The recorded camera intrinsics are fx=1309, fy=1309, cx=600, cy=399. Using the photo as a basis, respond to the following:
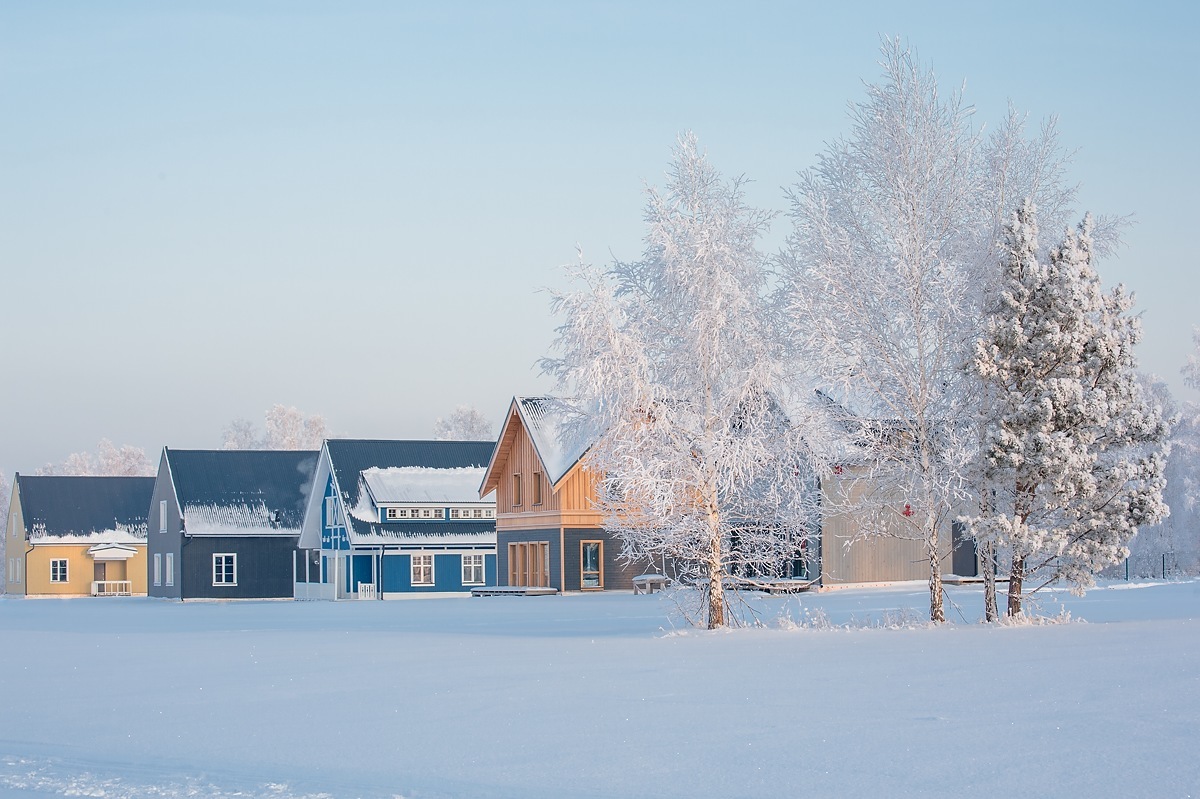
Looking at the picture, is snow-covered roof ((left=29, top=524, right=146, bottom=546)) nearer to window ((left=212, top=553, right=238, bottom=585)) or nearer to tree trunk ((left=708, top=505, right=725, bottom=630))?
window ((left=212, top=553, right=238, bottom=585))

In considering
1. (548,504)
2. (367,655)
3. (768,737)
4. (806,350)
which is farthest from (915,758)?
(548,504)

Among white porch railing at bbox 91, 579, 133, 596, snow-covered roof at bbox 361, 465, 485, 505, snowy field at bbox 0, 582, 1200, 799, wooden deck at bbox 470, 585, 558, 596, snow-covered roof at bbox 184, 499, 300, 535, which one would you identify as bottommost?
white porch railing at bbox 91, 579, 133, 596

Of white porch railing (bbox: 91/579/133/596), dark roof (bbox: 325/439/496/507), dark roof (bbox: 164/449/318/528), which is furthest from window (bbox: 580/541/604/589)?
white porch railing (bbox: 91/579/133/596)

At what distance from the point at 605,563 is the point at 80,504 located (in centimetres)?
3836

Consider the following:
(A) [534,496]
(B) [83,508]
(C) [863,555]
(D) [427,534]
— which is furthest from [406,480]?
(B) [83,508]

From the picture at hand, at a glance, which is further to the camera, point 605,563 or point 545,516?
point 545,516

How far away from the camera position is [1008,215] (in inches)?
949

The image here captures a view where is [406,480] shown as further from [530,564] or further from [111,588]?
[111,588]

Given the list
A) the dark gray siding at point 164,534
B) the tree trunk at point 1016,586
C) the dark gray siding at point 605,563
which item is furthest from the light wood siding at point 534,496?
the tree trunk at point 1016,586

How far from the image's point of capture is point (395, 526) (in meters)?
56.6

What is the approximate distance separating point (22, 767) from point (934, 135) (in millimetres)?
18759

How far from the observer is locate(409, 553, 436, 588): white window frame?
5628cm

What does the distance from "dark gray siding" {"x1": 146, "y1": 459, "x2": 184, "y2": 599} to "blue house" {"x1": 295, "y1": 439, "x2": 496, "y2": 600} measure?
7.00 meters

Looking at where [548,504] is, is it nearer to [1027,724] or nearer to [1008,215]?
[1008,215]
